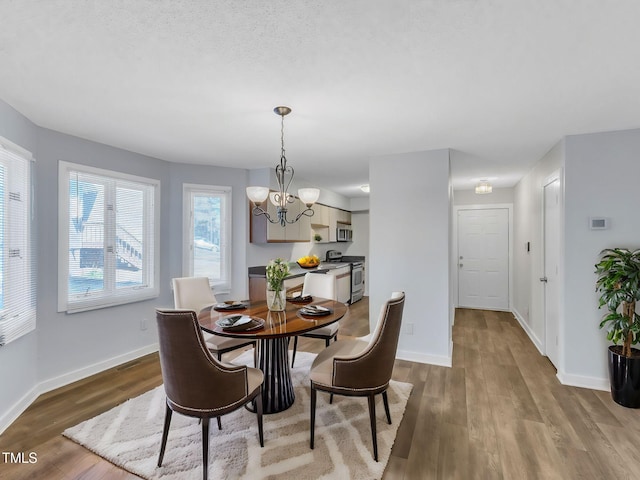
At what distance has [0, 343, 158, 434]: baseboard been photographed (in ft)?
7.72

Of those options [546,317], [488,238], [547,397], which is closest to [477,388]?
[547,397]

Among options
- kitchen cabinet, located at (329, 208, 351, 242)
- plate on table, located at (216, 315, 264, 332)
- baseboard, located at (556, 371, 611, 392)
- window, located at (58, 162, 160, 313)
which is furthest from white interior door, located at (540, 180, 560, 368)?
window, located at (58, 162, 160, 313)

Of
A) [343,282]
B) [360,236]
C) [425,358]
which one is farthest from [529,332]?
[360,236]

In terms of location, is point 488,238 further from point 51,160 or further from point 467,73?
point 51,160

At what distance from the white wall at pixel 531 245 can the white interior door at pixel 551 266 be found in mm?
141

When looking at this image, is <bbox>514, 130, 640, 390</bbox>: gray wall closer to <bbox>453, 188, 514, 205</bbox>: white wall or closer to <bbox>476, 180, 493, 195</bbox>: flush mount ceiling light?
<bbox>476, 180, 493, 195</bbox>: flush mount ceiling light

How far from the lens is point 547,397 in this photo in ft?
8.90

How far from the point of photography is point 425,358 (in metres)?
3.51

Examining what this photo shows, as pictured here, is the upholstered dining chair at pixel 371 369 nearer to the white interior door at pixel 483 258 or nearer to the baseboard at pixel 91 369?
the baseboard at pixel 91 369

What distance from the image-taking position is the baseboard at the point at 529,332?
3830 mm

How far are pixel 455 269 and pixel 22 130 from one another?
6452 millimetres

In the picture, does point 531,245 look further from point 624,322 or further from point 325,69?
point 325,69

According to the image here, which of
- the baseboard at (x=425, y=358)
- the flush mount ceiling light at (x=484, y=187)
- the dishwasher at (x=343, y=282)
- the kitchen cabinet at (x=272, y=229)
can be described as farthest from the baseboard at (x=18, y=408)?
the flush mount ceiling light at (x=484, y=187)

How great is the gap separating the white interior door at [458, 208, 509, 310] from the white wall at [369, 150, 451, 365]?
2948 mm
